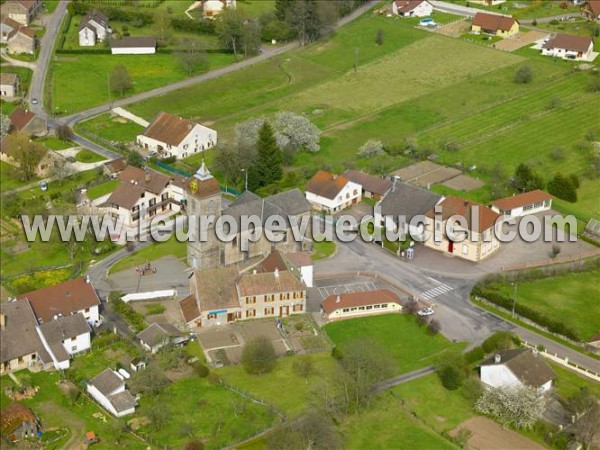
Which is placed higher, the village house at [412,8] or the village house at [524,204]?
the village house at [412,8]

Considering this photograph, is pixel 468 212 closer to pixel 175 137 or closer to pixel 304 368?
pixel 304 368

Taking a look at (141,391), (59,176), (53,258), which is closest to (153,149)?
(59,176)

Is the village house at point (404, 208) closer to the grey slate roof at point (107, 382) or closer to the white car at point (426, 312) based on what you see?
the white car at point (426, 312)

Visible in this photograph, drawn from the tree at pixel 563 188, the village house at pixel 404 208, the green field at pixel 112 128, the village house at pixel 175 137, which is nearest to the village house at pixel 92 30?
the green field at pixel 112 128

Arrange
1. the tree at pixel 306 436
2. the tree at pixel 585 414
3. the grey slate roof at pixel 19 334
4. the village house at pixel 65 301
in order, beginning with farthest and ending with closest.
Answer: the village house at pixel 65 301 < the grey slate roof at pixel 19 334 < the tree at pixel 585 414 < the tree at pixel 306 436

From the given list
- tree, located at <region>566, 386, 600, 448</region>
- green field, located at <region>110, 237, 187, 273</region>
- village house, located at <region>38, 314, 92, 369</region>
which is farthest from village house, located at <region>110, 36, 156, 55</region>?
tree, located at <region>566, 386, 600, 448</region>

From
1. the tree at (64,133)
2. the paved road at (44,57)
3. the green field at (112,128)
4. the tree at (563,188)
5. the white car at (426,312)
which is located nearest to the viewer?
the white car at (426,312)

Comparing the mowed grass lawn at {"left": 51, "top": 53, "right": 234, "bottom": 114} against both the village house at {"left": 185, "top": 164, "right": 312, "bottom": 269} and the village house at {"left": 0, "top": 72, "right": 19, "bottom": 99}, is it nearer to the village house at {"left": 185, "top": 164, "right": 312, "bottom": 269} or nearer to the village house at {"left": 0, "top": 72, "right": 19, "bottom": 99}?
the village house at {"left": 0, "top": 72, "right": 19, "bottom": 99}
